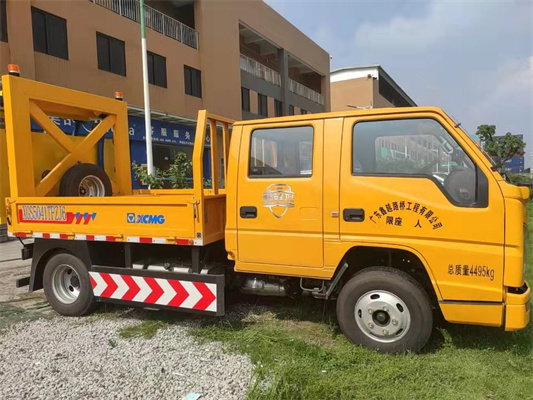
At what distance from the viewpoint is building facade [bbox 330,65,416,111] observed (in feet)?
160

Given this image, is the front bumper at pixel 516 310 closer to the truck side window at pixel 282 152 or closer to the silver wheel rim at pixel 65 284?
the truck side window at pixel 282 152

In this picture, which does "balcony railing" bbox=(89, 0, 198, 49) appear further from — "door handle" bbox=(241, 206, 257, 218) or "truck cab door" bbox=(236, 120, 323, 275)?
"door handle" bbox=(241, 206, 257, 218)

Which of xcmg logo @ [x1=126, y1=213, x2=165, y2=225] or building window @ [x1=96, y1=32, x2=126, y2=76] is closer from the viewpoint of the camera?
xcmg logo @ [x1=126, y1=213, x2=165, y2=225]

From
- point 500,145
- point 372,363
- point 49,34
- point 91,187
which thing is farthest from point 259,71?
point 372,363

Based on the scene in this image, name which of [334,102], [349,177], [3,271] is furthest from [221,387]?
[334,102]

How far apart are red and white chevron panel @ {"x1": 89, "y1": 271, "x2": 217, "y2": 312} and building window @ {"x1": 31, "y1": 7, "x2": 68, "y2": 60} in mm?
10491

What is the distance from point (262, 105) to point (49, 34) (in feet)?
47.2

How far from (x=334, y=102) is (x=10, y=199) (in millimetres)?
50178

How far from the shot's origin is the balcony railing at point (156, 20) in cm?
1540

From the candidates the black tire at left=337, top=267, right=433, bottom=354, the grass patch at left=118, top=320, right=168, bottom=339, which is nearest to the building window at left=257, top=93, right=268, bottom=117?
the grass patch at left=118, top=320, right=168, bottom=339

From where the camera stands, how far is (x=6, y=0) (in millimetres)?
11445

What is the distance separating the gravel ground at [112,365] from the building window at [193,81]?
15601mm

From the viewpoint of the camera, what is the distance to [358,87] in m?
49.2

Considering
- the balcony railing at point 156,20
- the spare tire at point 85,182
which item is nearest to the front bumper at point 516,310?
the spare tire at point 85,182
